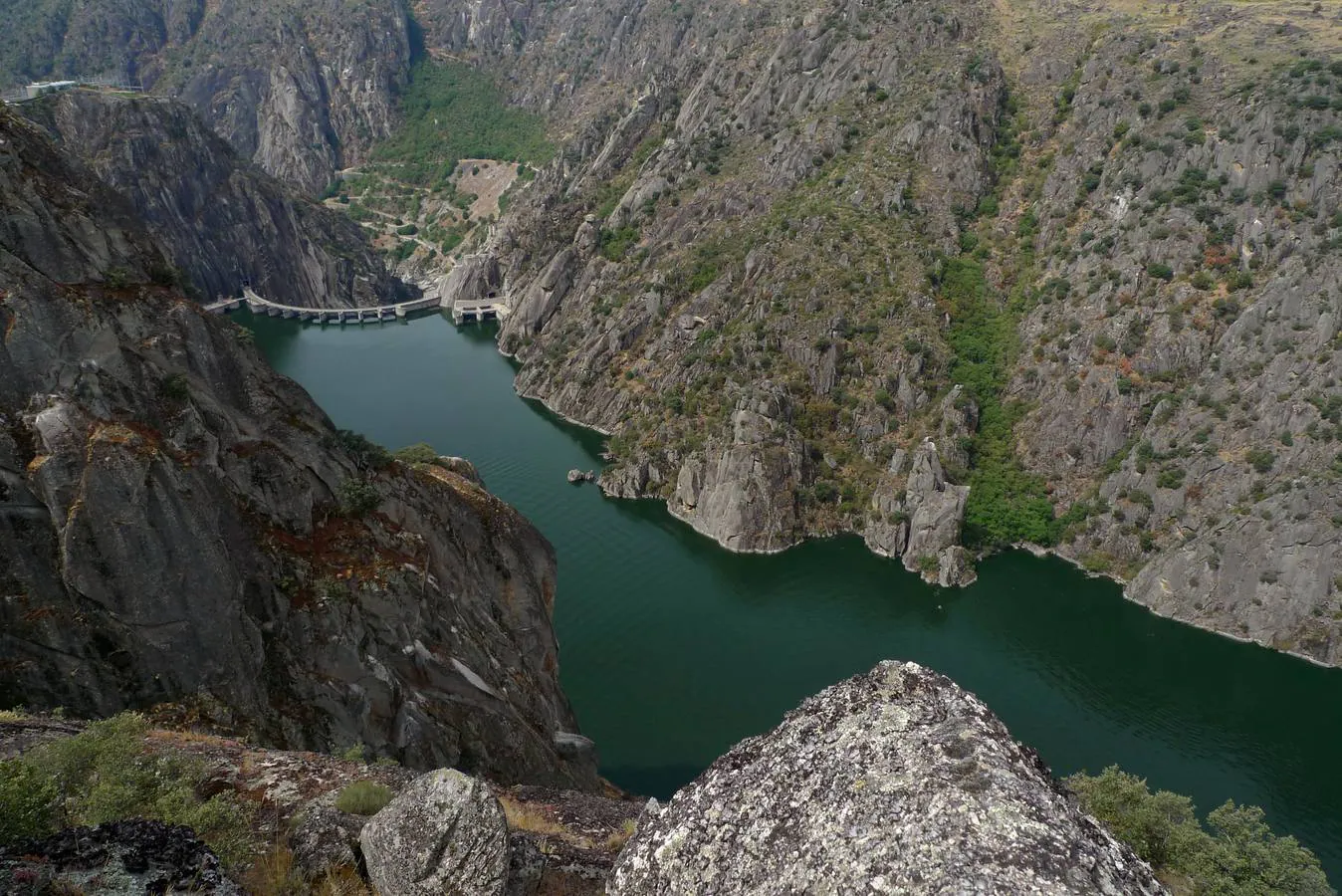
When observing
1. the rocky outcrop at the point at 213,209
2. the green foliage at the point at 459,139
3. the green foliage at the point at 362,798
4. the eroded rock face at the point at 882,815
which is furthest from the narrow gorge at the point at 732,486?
the green foliage at the point at 459,139

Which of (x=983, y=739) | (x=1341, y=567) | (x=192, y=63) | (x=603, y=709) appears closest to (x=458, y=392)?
(x=603, y=709)

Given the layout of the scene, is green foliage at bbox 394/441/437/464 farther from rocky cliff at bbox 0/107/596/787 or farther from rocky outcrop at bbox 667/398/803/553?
rocky outcrop at bbox 667/398/803/553

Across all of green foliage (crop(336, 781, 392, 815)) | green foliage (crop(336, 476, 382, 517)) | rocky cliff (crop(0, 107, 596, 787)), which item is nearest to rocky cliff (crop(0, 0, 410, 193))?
rocky cliff (crop(0, 107, 596, 787))

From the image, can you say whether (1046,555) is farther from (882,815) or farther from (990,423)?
(882,815)

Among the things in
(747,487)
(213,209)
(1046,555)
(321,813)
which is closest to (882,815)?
(321,813)

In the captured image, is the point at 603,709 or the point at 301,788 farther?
the point at 603,709

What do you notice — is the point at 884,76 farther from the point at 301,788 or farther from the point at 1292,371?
the point at 301,788
